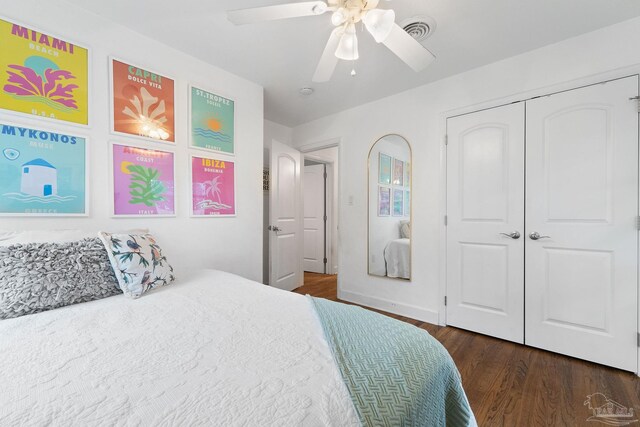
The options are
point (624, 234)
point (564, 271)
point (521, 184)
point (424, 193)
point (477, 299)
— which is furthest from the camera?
point (424, 193)

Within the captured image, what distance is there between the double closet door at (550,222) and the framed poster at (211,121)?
6.90ft

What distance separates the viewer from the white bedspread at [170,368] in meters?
0.58

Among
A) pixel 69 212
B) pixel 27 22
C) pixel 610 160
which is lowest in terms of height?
pixel 69 212

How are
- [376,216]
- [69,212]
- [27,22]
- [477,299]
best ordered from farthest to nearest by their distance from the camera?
[376,216] < [477,299] < [69,212] < [27,22]

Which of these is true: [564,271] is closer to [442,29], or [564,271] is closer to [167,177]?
[442,29]

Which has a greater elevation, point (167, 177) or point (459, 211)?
point (167, 177)

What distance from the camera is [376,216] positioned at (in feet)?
10.2

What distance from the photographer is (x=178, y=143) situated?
217 cm

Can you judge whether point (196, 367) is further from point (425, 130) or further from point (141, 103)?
point (425, 130)

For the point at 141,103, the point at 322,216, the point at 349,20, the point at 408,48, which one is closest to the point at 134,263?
the point at 141,103

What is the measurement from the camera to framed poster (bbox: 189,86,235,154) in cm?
226

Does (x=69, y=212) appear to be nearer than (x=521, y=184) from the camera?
Yes

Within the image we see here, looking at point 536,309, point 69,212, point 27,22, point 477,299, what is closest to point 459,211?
point 477,299

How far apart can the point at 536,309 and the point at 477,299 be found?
42 cm
